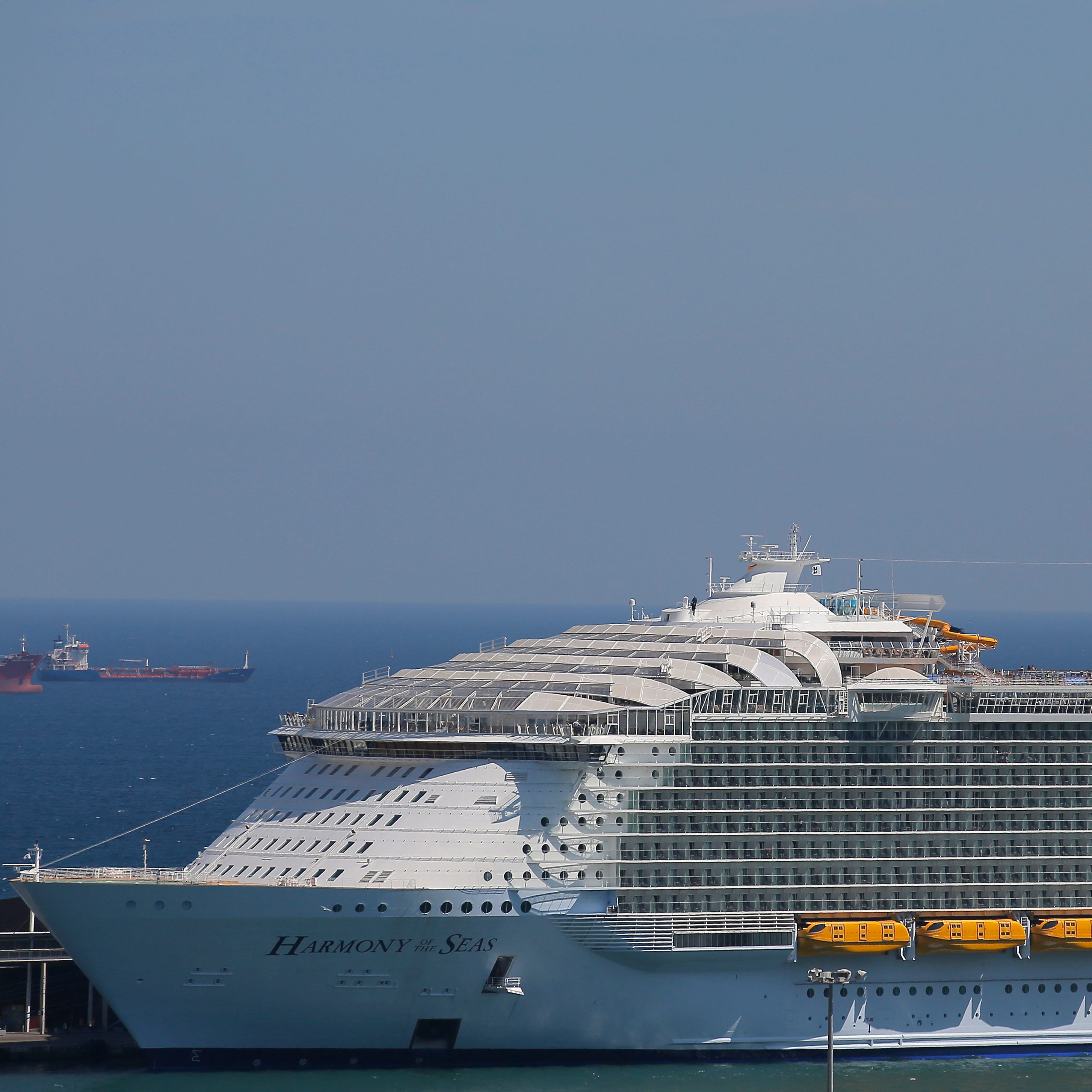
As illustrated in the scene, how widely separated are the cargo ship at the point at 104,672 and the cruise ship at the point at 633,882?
429ft

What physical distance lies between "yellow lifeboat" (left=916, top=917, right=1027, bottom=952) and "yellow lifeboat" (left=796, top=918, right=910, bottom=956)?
0.61 meters

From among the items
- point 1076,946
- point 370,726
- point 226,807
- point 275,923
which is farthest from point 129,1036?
point 226,807

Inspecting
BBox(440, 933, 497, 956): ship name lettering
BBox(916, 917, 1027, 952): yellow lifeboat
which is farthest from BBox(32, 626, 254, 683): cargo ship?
A: BBox(916, 917, 1027, 952): yellow lifeboat

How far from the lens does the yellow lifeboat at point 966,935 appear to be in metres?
40.8

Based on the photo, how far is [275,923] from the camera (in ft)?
127

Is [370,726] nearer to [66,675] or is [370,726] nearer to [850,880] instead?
[850,880]

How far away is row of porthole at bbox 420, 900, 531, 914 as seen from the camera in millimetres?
38781

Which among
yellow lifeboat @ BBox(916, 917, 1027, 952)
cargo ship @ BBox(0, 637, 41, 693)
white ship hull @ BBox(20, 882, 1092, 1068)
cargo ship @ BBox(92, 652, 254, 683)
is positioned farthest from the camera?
cargo ship @ BBox(92, 652, 254, 683)

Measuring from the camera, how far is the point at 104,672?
588 ft

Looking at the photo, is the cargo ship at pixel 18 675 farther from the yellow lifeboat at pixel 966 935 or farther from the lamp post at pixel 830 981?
the lamp post at pixel 830 981

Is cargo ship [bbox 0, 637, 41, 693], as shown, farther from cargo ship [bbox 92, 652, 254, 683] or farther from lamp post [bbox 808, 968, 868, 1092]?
lamp post [bbox 808, 968, 868, 1092]

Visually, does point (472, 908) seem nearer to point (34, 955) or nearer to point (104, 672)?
point (34, 955)

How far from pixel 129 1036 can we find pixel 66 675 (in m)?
144

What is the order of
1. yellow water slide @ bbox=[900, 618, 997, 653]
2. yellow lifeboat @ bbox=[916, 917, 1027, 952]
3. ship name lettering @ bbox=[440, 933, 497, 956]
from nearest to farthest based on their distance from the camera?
ship name lettering @ bbox=[440, 933, 497, 956]
yellow lifeboat @ bbox=[916, 917, 1027, 952]
yellow water slide @ bbox=[900, 618, 997, 653]
